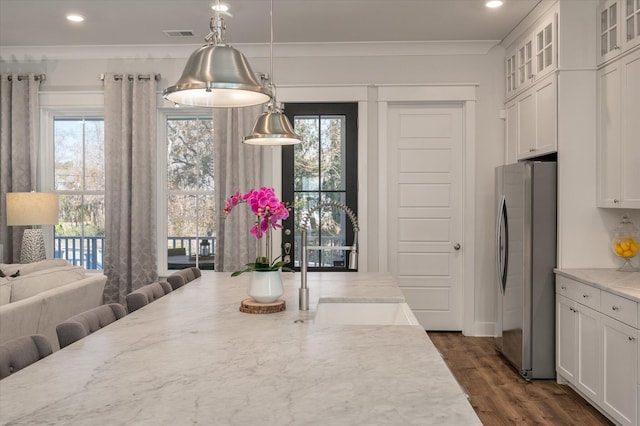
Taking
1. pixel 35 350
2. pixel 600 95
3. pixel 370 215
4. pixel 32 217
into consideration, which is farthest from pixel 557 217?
pixel 32 217

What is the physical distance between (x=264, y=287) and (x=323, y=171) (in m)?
3.06

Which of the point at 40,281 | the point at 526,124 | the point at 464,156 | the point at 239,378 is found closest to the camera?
the point at 239,378

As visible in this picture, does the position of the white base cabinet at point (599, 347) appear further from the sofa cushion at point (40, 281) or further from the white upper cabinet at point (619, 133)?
the sofa cushion at point (40, 281)

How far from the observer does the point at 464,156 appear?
17.0 ft

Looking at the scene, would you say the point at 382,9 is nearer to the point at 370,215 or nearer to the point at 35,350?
the point at 370,215

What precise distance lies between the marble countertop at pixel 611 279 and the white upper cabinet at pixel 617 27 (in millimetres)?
1441

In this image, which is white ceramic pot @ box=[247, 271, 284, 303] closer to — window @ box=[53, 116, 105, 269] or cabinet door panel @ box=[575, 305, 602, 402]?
cabinet door panel @ box=[575, 305, 602, 402]

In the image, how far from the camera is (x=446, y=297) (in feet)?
17.3

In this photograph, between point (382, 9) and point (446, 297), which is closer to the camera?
point (382, 9)

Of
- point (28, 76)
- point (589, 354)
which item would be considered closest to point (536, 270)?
point (589, 354)

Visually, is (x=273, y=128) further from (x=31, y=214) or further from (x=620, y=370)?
(x=31, y=214)

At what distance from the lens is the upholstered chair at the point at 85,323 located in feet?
6.38

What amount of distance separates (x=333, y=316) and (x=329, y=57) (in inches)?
130

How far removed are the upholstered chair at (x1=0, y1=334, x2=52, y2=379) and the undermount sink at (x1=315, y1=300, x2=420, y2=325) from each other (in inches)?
49.6
